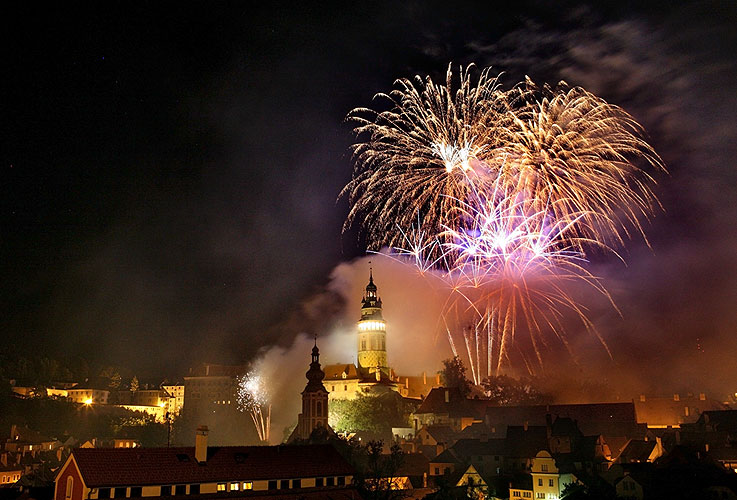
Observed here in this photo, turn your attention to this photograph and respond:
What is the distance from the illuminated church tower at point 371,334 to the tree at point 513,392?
92.9ft

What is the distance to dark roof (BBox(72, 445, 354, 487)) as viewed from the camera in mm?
35750

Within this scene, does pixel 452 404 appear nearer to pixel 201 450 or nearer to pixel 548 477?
pixel 548 477

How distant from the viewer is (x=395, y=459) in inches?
2195

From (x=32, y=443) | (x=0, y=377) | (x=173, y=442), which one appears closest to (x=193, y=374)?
(x=173, y=442)

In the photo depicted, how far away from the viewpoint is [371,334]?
12394 centimetres

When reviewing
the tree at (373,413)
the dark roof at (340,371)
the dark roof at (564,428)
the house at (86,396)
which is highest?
the dark roof at (340,371)

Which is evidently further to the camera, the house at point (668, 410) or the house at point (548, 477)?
the house at point (668, 410)

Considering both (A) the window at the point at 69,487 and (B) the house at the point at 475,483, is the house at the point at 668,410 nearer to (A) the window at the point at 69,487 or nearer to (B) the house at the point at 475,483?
(B) the house at the point at 475,483

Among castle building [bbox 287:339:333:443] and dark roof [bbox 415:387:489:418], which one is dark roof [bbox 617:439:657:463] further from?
castle building [bbox 287:339:333:443]

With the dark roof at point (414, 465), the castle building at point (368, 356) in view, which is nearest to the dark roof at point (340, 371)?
the castle building at point (368, 356)

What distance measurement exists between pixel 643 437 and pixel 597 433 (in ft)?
14.7

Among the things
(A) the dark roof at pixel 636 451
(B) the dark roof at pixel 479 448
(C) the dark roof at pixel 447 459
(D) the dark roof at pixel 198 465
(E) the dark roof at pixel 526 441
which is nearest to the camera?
(D) the dark roof at pixel 198 465

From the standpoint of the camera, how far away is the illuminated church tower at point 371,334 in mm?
122750

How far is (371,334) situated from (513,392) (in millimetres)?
35100
